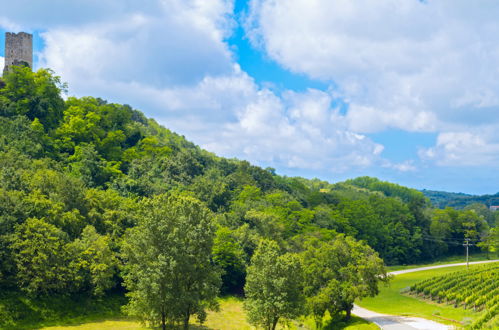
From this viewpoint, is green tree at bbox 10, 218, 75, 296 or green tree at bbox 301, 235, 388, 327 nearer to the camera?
green tree at bbox 10, 218, 75, 296

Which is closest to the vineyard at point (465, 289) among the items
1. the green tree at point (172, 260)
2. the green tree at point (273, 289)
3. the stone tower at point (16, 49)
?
the green tree at point (273, 289)

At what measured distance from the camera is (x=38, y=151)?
6206 centimetres

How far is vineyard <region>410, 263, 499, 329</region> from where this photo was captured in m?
44.7

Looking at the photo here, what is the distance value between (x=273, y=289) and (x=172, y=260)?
27.6ft

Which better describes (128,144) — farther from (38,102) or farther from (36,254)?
(36,254)

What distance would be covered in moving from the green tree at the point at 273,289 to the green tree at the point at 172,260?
3.42 metres

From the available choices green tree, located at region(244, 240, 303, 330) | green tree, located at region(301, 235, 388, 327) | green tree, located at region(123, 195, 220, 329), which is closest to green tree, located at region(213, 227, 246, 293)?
green tree, located at region(301, 235, 388, 327)

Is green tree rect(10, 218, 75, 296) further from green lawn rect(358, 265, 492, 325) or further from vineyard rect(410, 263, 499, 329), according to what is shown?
vineyard rect(410, 263, 499, 329)

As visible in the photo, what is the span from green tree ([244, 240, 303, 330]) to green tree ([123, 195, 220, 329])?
342cm

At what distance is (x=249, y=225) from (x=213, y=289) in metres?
35.1

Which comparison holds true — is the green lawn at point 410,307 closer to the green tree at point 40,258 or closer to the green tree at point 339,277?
the green tree at point 339,277

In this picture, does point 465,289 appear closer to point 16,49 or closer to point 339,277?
point 339,277

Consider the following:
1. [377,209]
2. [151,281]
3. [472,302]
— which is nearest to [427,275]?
[472,302]

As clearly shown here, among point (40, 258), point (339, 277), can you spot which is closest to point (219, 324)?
point (339, 277)
